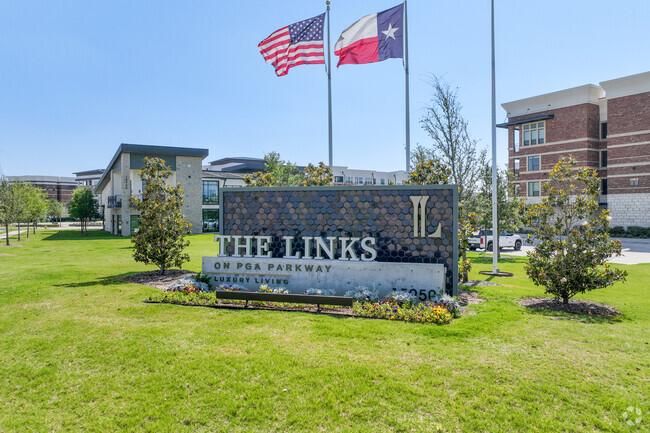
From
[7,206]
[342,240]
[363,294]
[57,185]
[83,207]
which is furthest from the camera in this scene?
[57,185]

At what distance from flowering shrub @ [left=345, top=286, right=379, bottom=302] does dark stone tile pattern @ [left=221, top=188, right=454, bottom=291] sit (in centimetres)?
110

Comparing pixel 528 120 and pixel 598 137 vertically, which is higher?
pixel 528 120

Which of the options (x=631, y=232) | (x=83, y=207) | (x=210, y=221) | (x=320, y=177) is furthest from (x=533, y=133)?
(x=83, y=207)

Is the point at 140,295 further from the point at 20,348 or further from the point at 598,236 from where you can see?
the point at 598,236

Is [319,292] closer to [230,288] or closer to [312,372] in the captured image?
[230,288]

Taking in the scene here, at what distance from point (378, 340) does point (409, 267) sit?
10.9 feet

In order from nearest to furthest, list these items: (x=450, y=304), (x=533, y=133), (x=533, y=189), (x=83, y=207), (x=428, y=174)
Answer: (x=450, y=304) → (x=428, y=174) → (x=533, y=189) → (x=533, y=133) → (x=83, y=207)

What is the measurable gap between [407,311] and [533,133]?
51270 mm

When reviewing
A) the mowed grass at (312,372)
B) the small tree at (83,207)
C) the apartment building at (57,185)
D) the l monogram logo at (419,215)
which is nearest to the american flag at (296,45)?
the l monogram logo at (419,215)

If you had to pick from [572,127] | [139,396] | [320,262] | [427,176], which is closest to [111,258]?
[320,262]

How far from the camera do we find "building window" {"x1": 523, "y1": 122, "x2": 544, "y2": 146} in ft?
166

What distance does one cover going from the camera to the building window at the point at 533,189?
167 feet

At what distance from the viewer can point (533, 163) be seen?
51.8 metres

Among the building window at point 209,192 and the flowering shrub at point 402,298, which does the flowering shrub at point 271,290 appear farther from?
the building window at point 209,192
